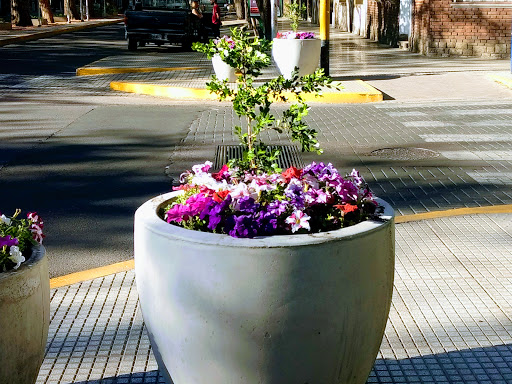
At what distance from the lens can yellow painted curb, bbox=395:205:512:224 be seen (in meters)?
6.63

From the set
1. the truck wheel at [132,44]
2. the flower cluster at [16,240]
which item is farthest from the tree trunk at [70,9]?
the flower cluster at [16,240]

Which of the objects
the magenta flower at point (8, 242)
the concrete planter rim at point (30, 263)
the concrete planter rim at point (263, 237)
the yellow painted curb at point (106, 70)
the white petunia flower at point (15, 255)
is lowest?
the yellow painted curb at point (106, 70)

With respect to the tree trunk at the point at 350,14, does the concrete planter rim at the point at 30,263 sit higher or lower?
lower

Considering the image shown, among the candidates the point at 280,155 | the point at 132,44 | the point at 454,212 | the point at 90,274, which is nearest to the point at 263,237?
the point at 90,274

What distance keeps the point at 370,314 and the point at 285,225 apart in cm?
46

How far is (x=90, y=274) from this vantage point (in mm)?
5430

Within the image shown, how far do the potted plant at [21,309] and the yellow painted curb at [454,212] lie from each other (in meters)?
3.76

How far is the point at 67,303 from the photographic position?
4859 millimetres

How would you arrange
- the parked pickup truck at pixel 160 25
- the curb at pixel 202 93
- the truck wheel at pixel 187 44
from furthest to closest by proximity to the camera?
the truck wheel at pixel 187 44
the parked pickup truck at pixel 160 25
the curb at pixel 202 93

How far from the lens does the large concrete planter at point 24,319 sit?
3.09 m

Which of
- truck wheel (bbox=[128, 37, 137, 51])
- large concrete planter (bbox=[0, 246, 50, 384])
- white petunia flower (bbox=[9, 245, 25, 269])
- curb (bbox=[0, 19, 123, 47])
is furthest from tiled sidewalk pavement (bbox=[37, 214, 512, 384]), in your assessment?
curb (bbox=[0, 19, 123, 47])

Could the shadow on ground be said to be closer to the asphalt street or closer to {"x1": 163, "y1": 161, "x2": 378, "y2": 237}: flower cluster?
{"x1": 163, "y1": 161, "x2": 378, "y2": 237}: flower cluster

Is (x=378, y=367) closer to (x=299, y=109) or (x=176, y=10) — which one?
(x=299, y=109)

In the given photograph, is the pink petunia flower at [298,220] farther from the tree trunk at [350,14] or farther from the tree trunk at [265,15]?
the tree trunk at [350,14]
